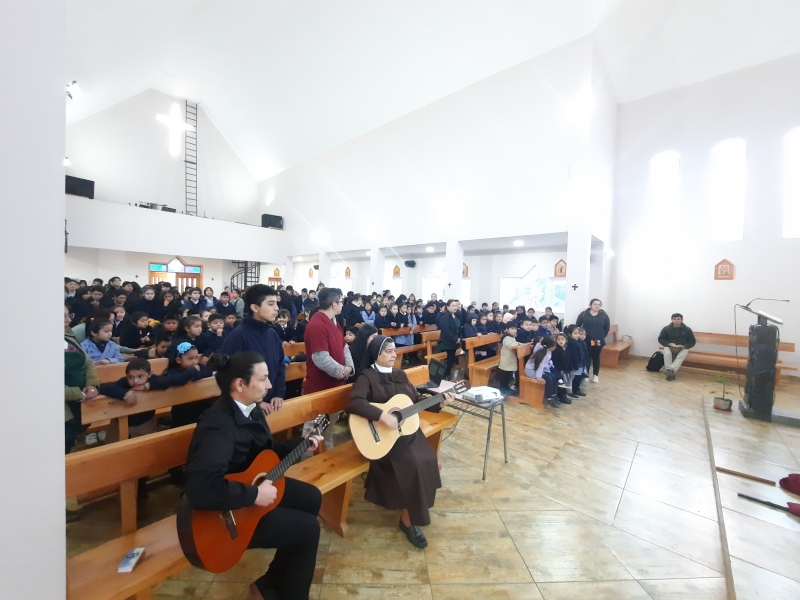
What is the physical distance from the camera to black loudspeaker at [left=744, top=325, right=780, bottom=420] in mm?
4145

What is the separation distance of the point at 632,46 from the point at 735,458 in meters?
8.99

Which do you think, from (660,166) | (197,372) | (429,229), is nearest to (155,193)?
(429,229)

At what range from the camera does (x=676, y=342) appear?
7.14 m

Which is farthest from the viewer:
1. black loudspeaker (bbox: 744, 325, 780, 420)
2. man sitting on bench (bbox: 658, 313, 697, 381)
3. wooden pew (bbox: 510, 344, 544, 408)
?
man sitting on bench (bbox: 658, 313, 697, 381)

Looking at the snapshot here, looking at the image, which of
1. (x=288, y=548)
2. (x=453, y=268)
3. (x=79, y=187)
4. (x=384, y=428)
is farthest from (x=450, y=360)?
(x=79, y=187)

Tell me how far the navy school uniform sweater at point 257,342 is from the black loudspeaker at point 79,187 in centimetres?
1183

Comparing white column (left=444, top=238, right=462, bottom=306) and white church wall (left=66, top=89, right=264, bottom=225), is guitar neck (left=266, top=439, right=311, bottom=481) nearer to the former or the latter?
white column (left=444, top=238, right=462, bottom=306)

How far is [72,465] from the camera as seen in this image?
148cm

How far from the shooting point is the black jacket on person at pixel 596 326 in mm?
6480

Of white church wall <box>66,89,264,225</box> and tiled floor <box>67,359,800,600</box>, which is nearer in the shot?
tiled floor <box>67,359,800,600</box>

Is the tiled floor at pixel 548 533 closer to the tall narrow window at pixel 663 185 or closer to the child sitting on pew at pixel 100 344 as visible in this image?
the child sitting on pew at pixel 100 344

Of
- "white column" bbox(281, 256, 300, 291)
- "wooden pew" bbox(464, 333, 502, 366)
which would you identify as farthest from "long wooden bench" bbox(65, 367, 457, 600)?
"white column" bbox(281, 256, 300, 291)

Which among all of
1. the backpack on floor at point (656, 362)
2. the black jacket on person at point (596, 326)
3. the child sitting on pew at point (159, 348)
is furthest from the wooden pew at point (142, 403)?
the backpack on floor at point (656, 362)

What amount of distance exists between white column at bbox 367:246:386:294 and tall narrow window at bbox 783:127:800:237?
970 cm
